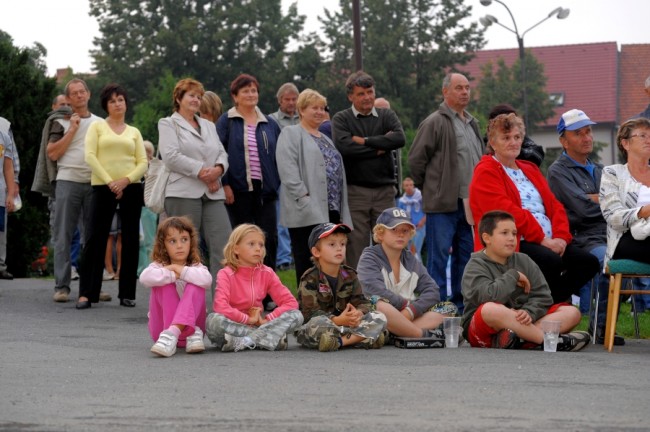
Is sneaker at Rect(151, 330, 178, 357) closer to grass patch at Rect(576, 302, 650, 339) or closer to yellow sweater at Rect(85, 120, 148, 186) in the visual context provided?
grass patch at Rect(576, 302, 650, 339)

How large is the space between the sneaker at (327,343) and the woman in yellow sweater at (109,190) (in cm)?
407

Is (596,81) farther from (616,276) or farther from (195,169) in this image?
(616,276)

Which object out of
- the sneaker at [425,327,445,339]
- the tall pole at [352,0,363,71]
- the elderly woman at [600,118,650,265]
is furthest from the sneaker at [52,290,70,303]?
the tall pole at [352,0,363,71]

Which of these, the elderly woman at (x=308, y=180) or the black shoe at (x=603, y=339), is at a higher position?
the elderly woman at (x=308, y=180)

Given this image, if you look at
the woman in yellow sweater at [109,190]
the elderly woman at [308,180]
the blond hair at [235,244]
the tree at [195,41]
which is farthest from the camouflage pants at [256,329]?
the tree at [195,41]

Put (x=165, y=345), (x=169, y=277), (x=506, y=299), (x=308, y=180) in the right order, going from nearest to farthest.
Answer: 1. (x=165, y=345)
2. (x=169, y=277)
3. (x=506, y=299)
4. (x=308, y=180)

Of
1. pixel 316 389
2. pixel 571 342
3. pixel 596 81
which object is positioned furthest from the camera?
pixel 596 81

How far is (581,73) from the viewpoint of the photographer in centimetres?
8100

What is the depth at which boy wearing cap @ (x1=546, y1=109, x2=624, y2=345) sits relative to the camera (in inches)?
436

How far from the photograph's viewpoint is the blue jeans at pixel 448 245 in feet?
40.7

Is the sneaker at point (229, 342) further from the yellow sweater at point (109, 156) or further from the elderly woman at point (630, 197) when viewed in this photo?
the yellow sweater at point (109, 156)

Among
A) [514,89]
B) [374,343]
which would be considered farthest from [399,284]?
[514,89]

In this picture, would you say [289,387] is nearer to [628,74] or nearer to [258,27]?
[258,27]

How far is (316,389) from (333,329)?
2384 mm
